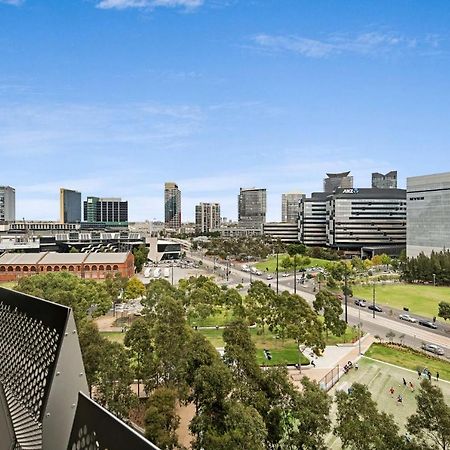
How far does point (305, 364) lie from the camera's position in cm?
2536

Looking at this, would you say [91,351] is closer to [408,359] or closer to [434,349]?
[408,359]

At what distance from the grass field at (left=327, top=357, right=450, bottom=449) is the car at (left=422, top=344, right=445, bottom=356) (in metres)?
4.27

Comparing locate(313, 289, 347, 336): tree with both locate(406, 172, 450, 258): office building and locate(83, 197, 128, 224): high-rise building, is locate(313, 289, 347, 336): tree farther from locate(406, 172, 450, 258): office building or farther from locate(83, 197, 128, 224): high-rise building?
locate(83, 197, 128, 224): high-rise building

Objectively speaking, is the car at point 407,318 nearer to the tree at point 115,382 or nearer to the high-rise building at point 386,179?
the tree at point 115,382

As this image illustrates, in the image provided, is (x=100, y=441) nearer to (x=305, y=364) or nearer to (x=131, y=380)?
(x=131, y=380)

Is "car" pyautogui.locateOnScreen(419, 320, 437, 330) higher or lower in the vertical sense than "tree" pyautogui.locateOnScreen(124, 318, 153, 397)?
lower

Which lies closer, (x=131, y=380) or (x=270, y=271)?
(x=131, y=380)

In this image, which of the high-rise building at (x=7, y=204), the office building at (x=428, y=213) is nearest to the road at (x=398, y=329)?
the office building at (x=428, y=213)

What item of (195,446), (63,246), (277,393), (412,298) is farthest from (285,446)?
(63,246)

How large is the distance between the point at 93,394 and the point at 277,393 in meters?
9.00

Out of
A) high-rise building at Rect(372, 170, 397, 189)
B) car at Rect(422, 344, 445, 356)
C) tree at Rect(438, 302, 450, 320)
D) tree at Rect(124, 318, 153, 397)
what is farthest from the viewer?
high-rise building at Rect(372, 170, 397, 189)

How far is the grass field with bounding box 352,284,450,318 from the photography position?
4094cm

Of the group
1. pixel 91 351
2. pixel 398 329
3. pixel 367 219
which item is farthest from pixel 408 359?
pixel 367 219

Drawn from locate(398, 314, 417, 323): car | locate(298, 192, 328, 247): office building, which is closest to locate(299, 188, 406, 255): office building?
locate(298, 192, 328, 247): office building
